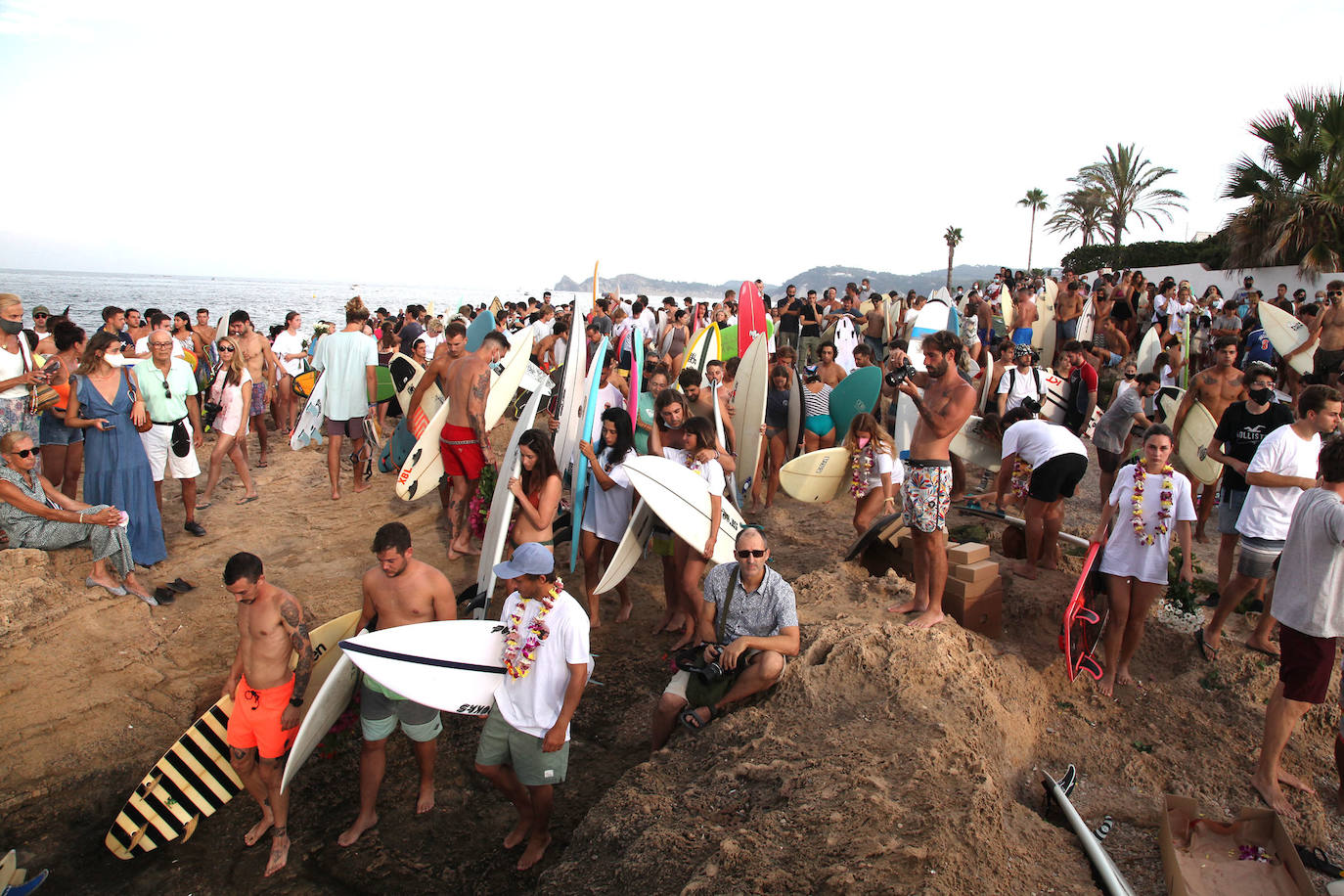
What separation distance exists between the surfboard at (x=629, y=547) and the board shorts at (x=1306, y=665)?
345 cm

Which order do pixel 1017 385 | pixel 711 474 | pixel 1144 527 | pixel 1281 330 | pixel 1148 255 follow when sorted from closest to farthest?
pixel 1144 527
pixel 711 474
pixel 1017 385
pixel 1281 330
pixel 1148 255

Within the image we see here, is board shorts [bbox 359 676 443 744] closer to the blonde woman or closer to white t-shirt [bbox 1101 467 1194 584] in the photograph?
white t-shirt [bbox 1101 467 1194 584]

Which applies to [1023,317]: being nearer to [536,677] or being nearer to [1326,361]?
[1326,361]

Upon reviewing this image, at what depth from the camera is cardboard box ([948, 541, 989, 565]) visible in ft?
15.9

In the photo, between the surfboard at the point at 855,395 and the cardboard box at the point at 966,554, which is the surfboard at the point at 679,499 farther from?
the surfboard at the point at 855,395

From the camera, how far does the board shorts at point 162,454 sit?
6.11 metres

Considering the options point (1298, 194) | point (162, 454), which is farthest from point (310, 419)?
point (1298, 194)

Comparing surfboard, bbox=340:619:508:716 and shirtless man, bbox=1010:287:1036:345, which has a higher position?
shirtless man, bbox=1010:287:1036:345

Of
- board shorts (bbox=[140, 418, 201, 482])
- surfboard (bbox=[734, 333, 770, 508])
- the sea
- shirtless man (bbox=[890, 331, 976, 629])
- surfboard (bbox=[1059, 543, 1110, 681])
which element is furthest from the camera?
the sea

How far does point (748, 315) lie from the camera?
9672 millimetres

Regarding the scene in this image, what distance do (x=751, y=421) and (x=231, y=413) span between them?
4940 mm

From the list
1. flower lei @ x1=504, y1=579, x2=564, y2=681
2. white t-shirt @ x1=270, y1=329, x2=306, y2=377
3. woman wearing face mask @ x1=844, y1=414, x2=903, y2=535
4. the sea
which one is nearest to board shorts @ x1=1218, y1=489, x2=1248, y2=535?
woman wearing face mask @ x1=844, y1=414, x2=903, y2=535

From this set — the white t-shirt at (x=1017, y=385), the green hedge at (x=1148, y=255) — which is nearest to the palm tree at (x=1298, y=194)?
the green hedge at (x=1148, y=255)

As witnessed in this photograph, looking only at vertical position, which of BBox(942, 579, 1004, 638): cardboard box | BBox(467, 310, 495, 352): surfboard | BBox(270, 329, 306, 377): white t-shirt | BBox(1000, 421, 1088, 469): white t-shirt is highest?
BBox(467, 310, 495, 352): surfboard
